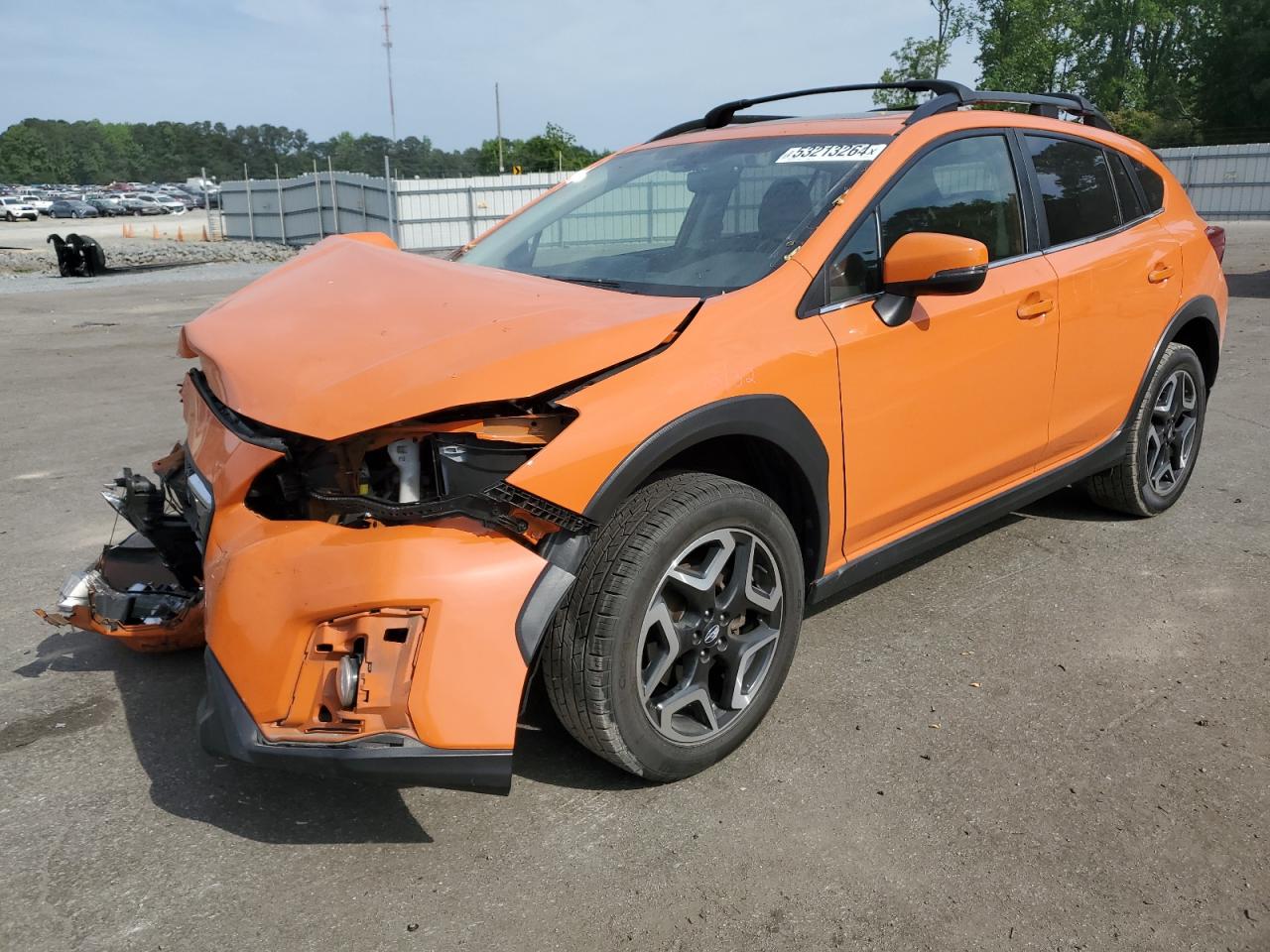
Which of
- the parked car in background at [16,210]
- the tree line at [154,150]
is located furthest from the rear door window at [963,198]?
the tree line at [154,150]

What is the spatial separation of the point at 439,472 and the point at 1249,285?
15.5m

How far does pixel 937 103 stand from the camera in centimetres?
366

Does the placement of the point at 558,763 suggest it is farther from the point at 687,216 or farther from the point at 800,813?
the point at 687,216

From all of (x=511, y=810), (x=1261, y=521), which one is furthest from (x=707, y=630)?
(x=1261, y=521)

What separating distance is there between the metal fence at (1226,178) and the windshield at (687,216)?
108ft

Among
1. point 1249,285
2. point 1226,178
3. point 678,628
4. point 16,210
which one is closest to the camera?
point 678,628

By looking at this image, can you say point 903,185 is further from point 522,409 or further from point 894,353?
point 522,409

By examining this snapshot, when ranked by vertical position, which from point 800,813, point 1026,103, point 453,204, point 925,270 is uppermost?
point 453,204

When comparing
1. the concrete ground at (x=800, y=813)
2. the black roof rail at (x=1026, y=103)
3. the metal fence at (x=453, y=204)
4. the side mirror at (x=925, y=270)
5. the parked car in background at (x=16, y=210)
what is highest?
the parked car in background at (x=16, y=210)

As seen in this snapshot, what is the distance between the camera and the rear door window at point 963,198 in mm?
→ 3312

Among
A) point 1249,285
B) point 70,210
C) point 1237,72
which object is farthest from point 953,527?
point 70,210

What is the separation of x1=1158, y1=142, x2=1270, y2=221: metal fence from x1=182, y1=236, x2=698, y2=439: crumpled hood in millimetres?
34034

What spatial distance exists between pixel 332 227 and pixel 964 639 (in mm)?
28192

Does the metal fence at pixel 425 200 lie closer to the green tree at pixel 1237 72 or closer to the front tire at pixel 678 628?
the front tire at pixel 678 628
